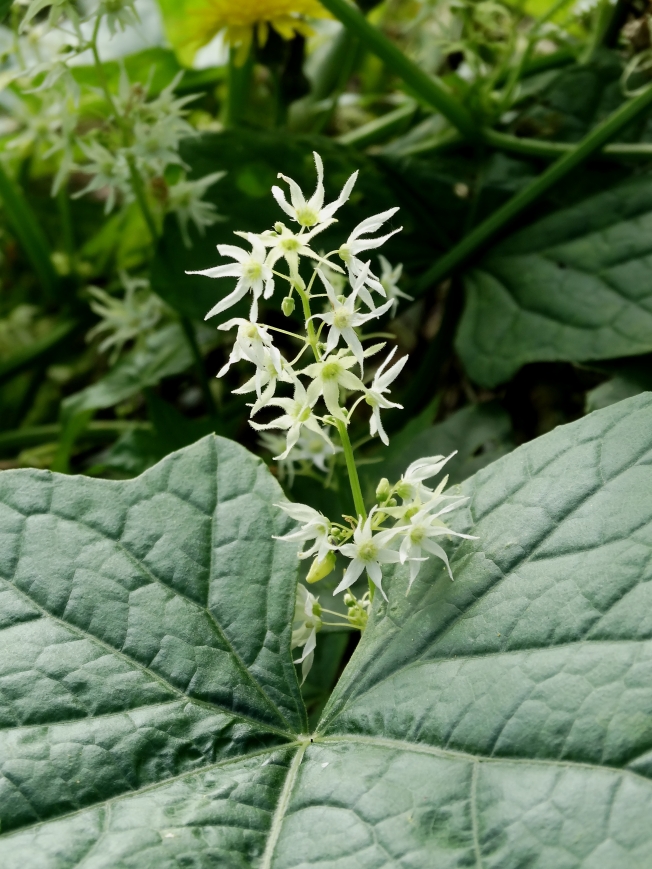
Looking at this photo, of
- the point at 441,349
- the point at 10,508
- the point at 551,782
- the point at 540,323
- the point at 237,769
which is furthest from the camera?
the point at 441,349

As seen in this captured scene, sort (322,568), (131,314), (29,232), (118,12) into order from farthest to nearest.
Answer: (29,232)
(131,314)
(118,12)
(322,568)

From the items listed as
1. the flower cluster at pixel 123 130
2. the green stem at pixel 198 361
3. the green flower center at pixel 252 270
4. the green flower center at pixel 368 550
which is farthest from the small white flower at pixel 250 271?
the green stem at pixel 198 361

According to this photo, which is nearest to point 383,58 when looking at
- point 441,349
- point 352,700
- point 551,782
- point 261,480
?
point 441,349

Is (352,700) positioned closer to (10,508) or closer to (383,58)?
(10,508)

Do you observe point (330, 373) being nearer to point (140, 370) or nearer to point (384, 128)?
point (140, 370)

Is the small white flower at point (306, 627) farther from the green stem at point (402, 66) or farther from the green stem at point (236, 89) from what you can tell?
the green stem at point (236, 89)

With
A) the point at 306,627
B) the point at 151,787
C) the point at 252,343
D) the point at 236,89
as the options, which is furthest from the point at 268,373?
the point at 236,89
